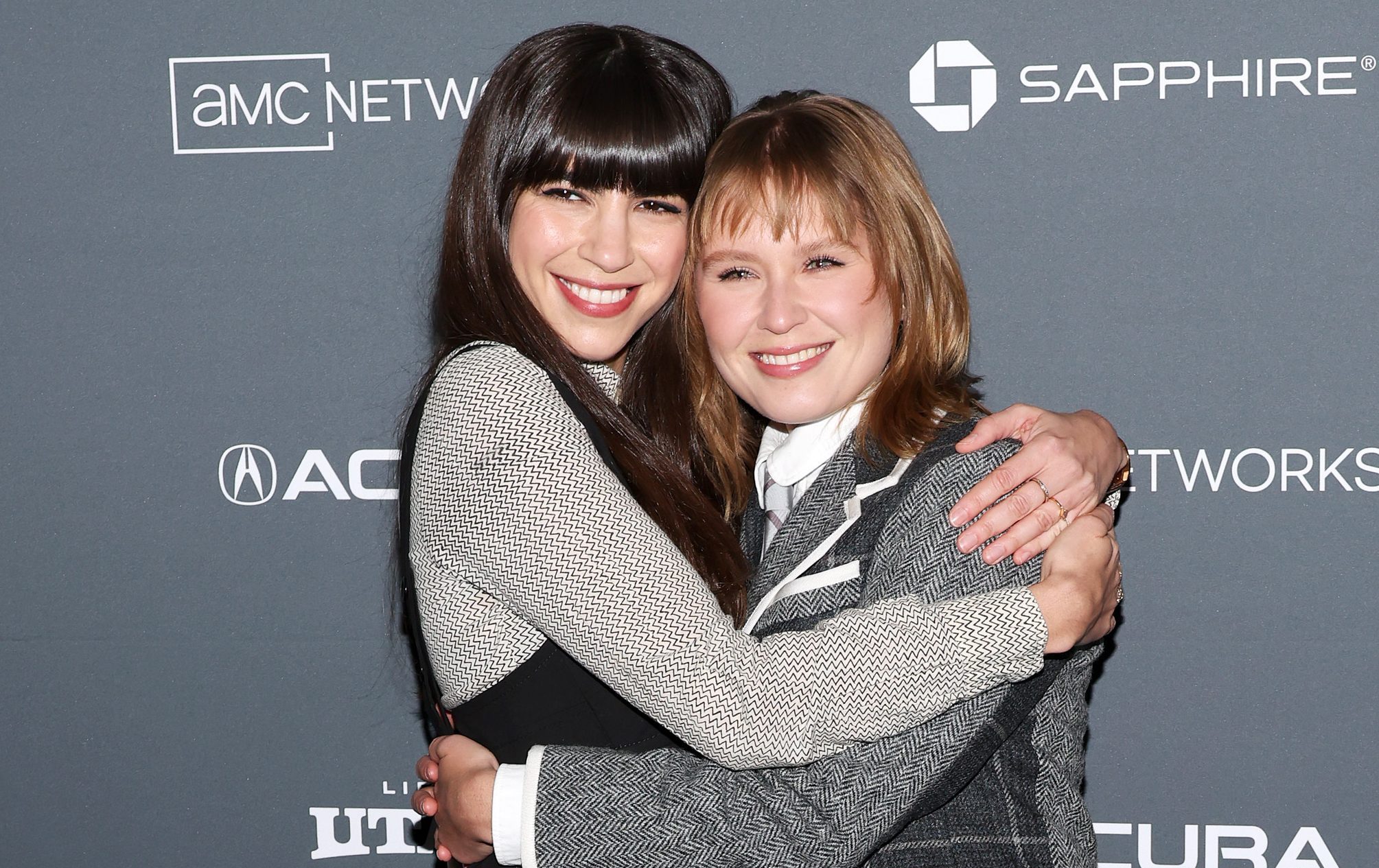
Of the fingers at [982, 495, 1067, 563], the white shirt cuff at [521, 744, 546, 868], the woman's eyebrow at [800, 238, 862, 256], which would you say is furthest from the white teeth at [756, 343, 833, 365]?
the white shirt cuff at [521, 744, 546, 868]

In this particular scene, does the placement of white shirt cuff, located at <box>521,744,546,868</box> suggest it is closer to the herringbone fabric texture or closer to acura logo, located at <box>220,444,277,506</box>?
the herringbone fabric texture

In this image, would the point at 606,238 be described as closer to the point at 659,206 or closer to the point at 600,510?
A: the point at 659,206

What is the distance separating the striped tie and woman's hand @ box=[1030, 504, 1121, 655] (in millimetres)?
389

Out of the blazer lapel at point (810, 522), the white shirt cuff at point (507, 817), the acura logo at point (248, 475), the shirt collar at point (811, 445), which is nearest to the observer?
the white shirt cuff at point (507, 817)

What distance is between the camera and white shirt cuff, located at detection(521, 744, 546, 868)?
131 cm

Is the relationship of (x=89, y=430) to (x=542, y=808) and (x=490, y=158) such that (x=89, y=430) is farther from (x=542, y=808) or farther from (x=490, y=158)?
(x=542, y=808)

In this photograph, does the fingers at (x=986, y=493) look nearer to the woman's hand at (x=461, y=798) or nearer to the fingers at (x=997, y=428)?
the fingers at (x=997, y=428)

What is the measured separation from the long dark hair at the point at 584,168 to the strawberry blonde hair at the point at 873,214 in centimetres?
8

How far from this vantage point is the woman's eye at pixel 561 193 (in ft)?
5.16

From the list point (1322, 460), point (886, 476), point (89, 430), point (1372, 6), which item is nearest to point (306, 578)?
point (89, 430)

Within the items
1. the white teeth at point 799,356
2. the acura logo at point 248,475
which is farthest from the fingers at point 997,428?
the acura logo at point 248,475

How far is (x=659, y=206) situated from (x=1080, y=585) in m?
0.73

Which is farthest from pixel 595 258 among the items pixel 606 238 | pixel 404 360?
pixel 404 360

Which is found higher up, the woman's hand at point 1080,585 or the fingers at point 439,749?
the woman's hand at point 1080,585
